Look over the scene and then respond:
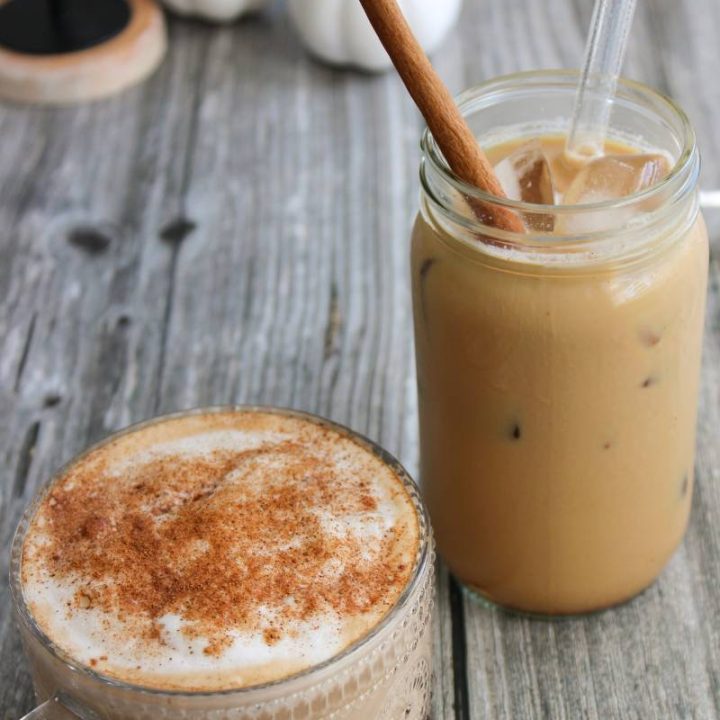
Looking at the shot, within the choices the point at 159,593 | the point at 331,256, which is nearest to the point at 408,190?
the point at 331,256

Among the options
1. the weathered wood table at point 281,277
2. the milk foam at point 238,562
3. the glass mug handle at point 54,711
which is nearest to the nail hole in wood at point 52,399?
the weathered wood table at point 281,277

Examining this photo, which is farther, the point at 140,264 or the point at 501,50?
the point at 501,50

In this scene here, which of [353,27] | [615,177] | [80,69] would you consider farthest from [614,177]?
[80,69]

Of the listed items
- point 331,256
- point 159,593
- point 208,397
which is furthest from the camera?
point 331,256

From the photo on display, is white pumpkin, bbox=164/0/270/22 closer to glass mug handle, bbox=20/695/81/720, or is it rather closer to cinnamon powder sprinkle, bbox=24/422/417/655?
cinnamon powder sprinkle, bbox=24/422/417/655

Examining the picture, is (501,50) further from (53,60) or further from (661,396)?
(661,396)

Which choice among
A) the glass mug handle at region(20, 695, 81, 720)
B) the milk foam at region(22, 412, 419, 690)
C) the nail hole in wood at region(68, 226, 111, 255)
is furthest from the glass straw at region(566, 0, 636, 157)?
the nail hole in wood at region(68, 226, 111, 255)

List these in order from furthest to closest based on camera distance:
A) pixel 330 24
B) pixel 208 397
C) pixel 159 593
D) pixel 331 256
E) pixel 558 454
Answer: pixel 330 24 → pixel 331 256 → pixel 208 397 → pixel 558 454 → pixel 159 593

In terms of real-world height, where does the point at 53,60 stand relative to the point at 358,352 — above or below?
above
